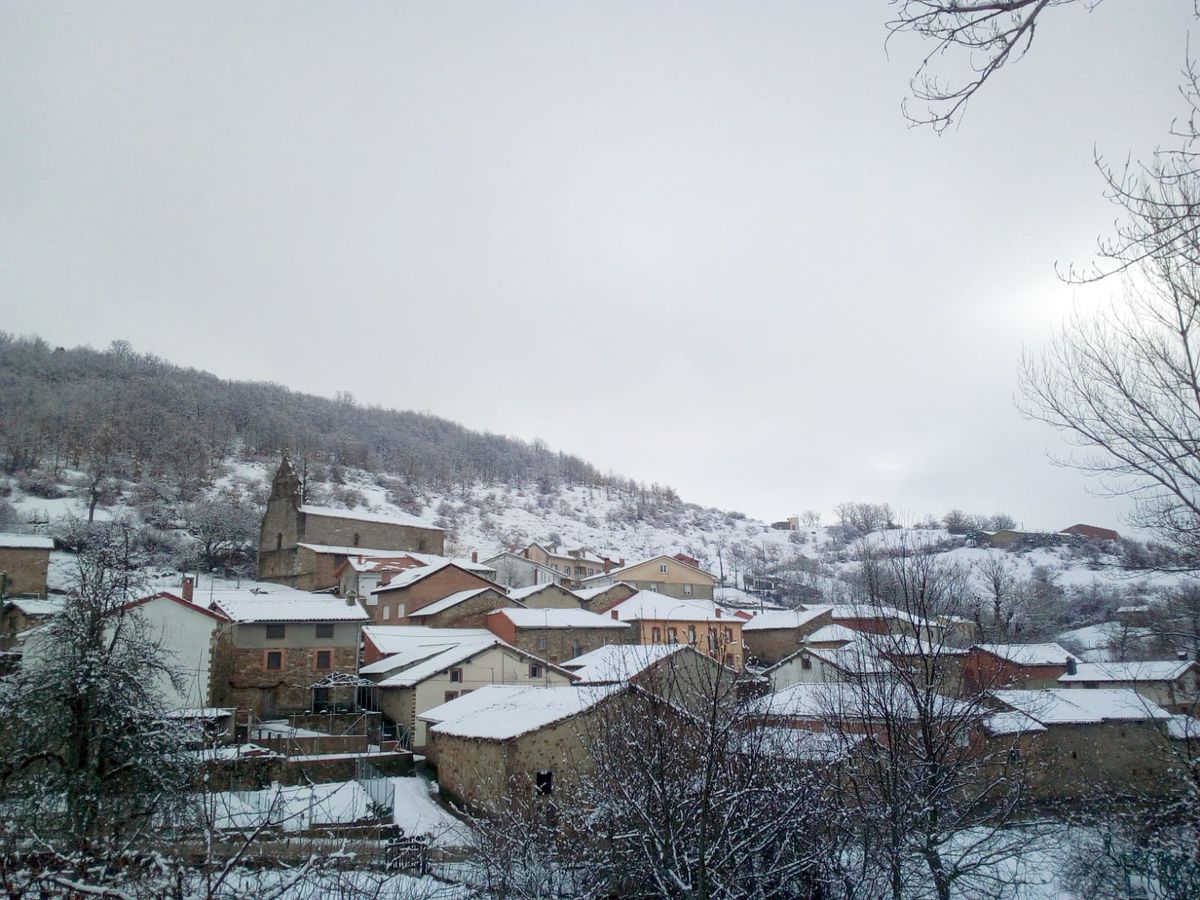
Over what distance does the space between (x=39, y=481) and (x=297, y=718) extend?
52.0m

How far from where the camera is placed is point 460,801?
63.5ft

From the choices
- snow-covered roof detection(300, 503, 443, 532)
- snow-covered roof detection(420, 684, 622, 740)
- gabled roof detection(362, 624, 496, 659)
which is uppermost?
snow-covered roof detection(300, 503, 443, 532)

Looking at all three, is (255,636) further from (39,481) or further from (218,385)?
(218,385)

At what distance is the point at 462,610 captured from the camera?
37.8 m

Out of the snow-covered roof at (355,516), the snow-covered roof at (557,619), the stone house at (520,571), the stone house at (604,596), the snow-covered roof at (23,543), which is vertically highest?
the snow-covered roof at (355,516)

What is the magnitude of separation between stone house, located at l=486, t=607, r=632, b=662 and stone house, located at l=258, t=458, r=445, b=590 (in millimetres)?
18684

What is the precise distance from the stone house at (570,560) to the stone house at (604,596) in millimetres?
18769

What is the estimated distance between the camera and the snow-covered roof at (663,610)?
40.9 metres

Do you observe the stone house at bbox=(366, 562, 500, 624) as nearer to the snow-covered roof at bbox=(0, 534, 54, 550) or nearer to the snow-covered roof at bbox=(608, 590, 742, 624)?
the snow-covered roof at bbox=(608, 590, 742, 624)

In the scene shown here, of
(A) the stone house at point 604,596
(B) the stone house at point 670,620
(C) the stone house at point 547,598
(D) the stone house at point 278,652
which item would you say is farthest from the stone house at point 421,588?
(D) the stone house at point 278,652

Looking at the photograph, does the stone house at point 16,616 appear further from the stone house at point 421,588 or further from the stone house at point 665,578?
the stone house at point 665,578

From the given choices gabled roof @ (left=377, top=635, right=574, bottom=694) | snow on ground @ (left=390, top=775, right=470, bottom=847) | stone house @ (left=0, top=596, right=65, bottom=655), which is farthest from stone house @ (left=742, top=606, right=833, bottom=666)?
stone house @ (left=0, top=596, right=65, bottom=655)

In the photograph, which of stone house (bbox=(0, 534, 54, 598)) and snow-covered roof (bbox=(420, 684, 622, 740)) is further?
stone house (bbox=(0, 534, 54, 598))

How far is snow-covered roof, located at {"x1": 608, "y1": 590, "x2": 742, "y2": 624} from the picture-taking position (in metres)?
40.9
